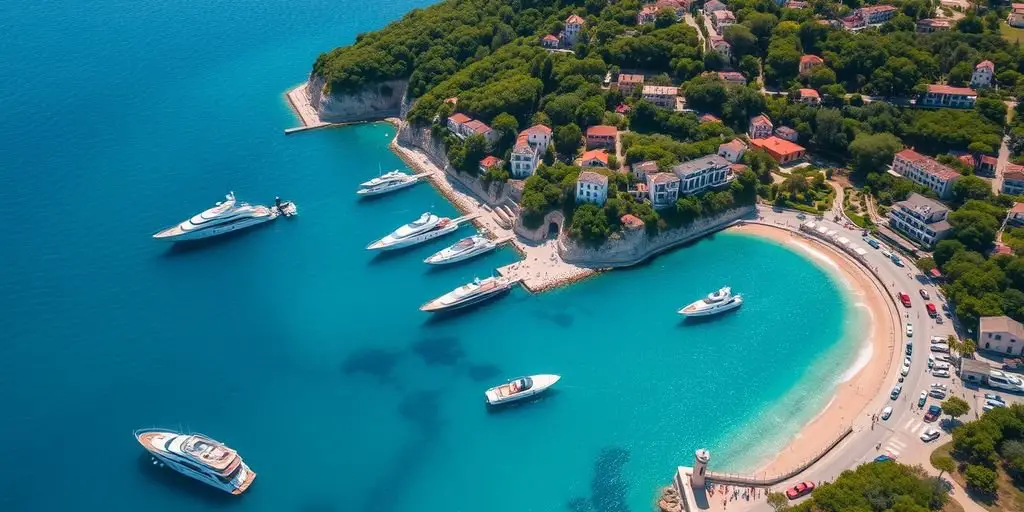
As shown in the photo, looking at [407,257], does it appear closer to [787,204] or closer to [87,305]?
[87,305]

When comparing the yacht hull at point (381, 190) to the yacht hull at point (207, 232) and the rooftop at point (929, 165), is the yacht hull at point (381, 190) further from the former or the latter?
the rooftop at point (929, 165)

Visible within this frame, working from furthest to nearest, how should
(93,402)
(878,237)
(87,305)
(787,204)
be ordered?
(787,204) < (878,237) < (87,305) < (93,402)

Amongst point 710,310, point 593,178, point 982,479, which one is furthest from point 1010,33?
point 982,479

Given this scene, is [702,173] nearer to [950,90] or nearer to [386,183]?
[386,183]

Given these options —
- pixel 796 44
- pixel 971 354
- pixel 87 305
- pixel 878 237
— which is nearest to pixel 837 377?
pixel 971 354

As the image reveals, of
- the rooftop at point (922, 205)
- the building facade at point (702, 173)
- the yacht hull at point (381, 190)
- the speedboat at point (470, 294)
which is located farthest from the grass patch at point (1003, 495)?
the yacht hull at point (381, 190)

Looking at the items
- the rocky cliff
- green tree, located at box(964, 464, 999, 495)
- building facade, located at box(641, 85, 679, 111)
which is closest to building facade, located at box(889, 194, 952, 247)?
building facade, located at box(641, 85, 679, 111)
